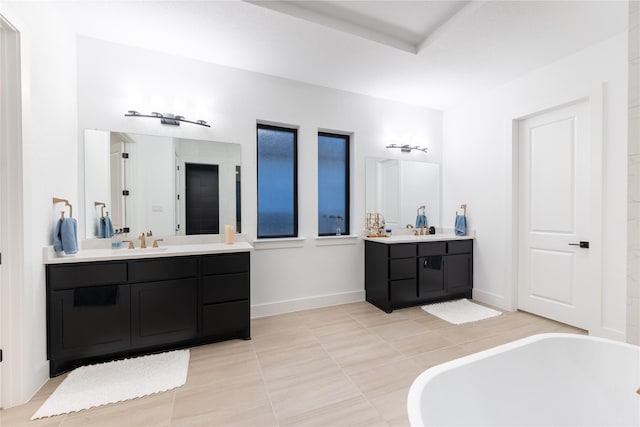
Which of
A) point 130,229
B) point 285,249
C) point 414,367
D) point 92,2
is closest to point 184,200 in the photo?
point 130,229

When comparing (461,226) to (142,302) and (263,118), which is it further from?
(142,302)

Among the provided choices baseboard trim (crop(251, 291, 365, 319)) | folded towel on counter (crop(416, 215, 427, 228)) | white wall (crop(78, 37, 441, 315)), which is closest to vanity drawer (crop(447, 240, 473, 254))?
folded towel on counter (crop(416, 215, 427, 228))

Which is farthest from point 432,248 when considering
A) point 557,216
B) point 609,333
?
point 609,333

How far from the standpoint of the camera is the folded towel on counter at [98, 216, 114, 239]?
250 cm

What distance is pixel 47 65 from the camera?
199 cm

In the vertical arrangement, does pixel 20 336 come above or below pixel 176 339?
above

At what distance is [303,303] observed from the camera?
10.9 ft

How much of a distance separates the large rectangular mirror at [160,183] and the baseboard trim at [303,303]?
951mm

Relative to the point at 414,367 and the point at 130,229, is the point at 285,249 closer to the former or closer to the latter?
the point at 130,229

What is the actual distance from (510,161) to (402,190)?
1322mm

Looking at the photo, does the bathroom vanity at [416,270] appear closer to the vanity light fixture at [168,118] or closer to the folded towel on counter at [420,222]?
the folded towel on counter at [420,222]

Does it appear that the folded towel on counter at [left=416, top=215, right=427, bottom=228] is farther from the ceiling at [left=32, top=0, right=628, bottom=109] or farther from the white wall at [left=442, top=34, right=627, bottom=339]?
the ceiling at [left=32, top=0, right=628, bottom=109]

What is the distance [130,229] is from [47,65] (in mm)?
1400

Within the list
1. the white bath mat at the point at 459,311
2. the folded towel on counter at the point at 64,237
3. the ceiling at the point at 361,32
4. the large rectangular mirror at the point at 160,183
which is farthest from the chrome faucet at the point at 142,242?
the white bath mat at the point at 459,311
